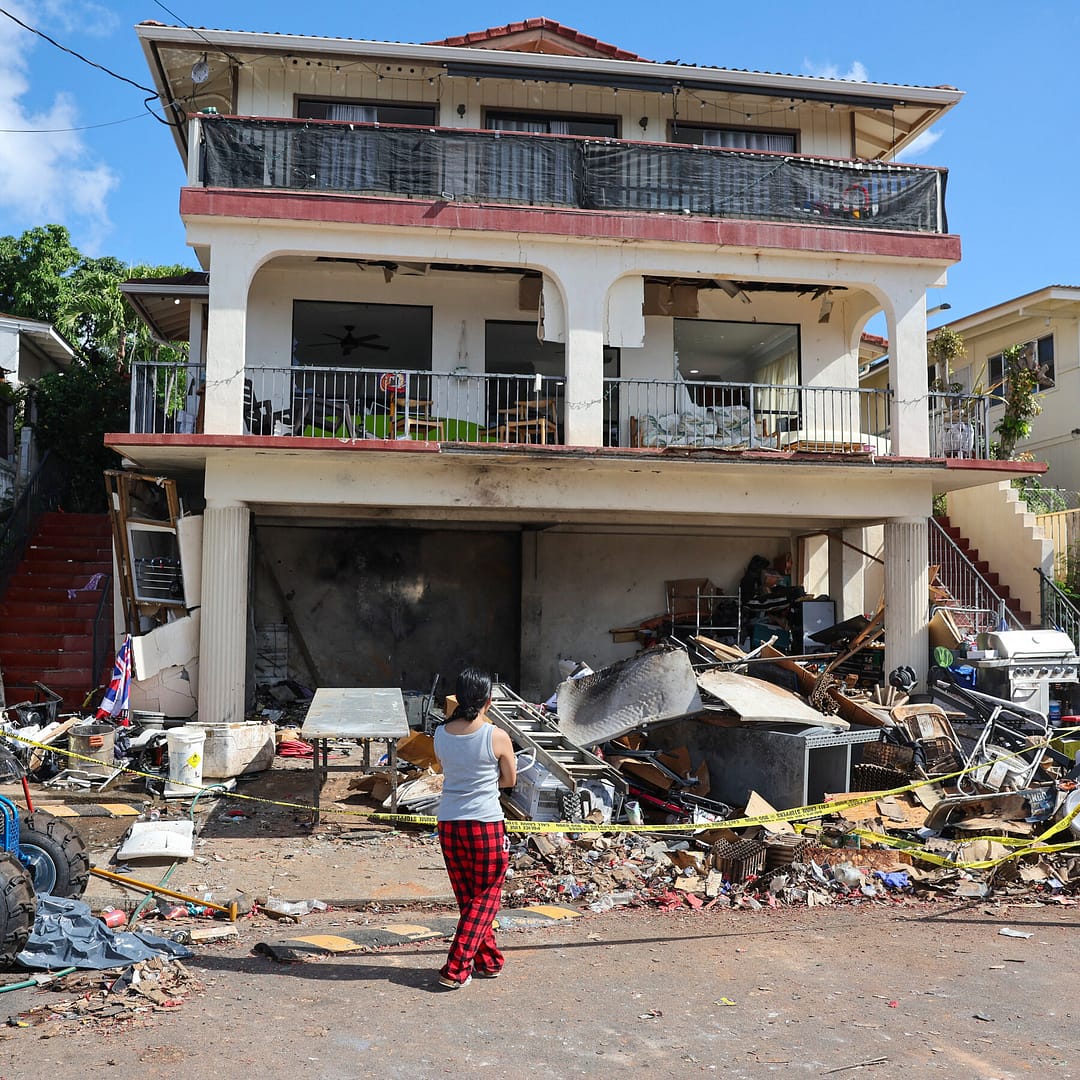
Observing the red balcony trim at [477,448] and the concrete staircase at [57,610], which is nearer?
the red balcony trim at [477,448]

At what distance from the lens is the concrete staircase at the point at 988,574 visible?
17422 mm

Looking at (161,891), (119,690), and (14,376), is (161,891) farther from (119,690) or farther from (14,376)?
(14,376)

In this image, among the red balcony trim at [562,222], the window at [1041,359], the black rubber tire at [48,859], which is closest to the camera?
the black rubber tire at [48,859]

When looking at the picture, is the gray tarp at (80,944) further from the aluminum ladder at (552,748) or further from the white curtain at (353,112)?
the white curtain at (353,112)

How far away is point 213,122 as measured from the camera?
13.7 metres

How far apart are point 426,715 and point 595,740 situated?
4715 mm

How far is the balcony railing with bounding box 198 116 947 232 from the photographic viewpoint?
13734 mm

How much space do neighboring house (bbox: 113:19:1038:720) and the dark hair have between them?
25.4 ft

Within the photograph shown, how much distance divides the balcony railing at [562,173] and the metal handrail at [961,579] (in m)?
5.34

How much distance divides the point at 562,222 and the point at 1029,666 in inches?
320

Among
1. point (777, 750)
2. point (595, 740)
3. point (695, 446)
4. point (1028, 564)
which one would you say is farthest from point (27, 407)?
point (1028, 564)

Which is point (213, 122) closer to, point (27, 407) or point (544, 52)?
point (544, 52)

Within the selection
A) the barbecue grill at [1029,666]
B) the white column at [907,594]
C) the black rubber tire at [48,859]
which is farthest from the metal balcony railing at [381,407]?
the black rubber tire at [48,859]

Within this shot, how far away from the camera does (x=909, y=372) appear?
48.4 feet
